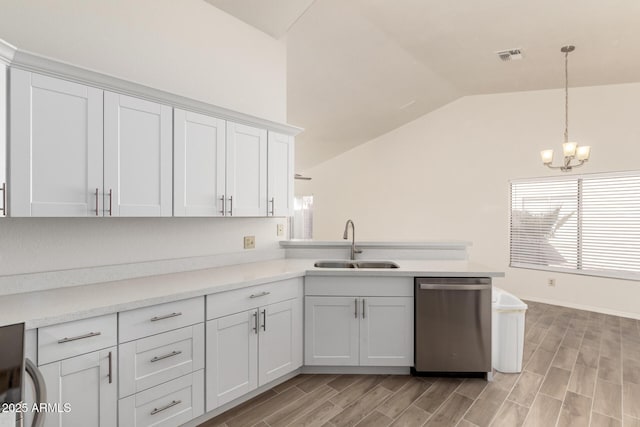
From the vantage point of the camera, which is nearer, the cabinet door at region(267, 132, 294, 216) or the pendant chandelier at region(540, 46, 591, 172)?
the cabinet door at region(267, 132, 294, 216)

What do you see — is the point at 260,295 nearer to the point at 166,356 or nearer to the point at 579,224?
the point at 166,356

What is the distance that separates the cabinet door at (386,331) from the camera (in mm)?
2564

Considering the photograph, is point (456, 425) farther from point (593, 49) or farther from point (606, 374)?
point (593, 49)

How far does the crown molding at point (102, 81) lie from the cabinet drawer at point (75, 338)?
1.25 meters

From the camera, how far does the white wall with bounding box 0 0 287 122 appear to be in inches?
74.4

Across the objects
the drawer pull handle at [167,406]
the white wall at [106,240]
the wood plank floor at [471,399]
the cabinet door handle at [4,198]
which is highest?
the cabinet door handle at [4,198]

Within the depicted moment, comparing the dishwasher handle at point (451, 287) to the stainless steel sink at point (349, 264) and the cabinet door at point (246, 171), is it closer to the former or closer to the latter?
the stainless steel sink at point (349, 264)

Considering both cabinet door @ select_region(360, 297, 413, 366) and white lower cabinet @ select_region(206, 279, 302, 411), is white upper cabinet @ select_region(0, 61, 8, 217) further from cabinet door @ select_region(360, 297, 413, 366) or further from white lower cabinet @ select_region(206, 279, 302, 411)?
cabinet door @ select_region(360, 297, 413, 366)

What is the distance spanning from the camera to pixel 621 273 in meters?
4.33

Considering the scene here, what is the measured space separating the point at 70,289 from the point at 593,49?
5433mm

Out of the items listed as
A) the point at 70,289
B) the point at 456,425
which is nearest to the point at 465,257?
the point at 456,425

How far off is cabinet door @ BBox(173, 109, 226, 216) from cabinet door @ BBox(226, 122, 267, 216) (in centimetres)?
7

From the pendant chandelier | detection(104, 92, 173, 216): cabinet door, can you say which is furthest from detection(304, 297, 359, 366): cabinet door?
the pendant chandelier

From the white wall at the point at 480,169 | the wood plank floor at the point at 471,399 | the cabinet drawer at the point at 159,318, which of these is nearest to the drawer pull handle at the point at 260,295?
the cabinet drawer at the point at 159,318
